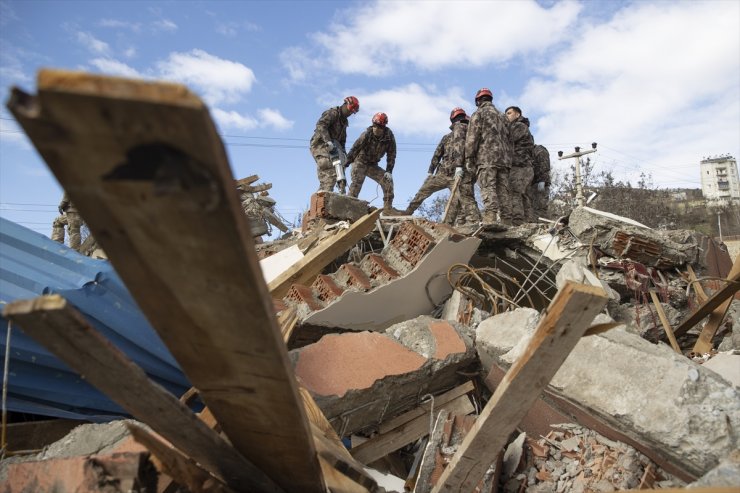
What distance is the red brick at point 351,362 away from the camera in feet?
7.50

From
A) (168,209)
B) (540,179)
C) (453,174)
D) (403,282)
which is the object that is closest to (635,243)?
(403,282)

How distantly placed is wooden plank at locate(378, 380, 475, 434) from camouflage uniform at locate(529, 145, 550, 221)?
672cm

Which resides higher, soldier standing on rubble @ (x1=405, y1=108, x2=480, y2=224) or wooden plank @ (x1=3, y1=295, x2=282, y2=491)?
soldier standing on rubble @ (x1=405, y1=108, x2=480, y2=224)

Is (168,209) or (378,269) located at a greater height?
(168,209)

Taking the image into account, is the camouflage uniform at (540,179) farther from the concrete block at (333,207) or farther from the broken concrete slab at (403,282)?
the broken concrete slab at (403,282)

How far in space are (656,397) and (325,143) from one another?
6.81m

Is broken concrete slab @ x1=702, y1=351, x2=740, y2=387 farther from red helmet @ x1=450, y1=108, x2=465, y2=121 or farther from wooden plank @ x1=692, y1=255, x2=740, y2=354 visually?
red helmet @ x1=450, y1=108, x2=465, y2=121

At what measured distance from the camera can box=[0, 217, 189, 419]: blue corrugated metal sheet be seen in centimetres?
244

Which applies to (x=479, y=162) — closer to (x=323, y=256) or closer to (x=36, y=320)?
(x=323, y=256)

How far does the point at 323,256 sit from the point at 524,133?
5.57m

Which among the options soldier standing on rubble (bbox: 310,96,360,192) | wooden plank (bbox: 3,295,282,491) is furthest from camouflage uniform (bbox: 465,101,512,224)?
wooden plank (bbox: 3,295,282,491)

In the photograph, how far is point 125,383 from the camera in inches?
42.8

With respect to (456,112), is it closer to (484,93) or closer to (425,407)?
(484,93)

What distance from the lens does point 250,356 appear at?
95 cm
